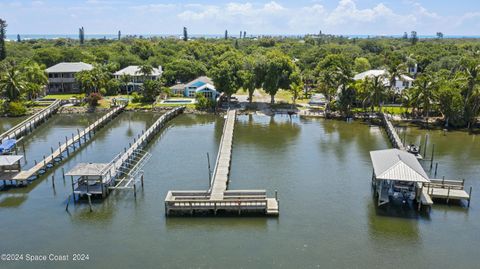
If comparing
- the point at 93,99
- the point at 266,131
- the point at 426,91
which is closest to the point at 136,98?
the point at 93,99

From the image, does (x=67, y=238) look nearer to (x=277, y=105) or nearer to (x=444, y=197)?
(x=444, y=197)

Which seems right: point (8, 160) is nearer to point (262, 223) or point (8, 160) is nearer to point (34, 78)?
point (262, 223)

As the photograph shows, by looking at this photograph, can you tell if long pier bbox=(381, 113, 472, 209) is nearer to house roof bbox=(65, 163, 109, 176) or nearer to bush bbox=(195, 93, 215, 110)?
house roof bbox=(65, 163, 109, 176)

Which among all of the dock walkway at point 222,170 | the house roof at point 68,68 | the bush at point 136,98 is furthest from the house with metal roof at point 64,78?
the dock walkway at point 222,170

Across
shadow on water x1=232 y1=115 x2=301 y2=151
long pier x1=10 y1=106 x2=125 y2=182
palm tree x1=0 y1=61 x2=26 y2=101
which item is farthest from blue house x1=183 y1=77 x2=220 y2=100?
palm tree x1=0 y1=61 x2=26 y2=101

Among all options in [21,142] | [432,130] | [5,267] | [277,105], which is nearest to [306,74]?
[277,105]

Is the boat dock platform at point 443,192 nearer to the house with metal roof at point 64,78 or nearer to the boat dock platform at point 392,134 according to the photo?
the boat dock platform at point 392,134

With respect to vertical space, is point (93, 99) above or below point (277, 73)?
below
